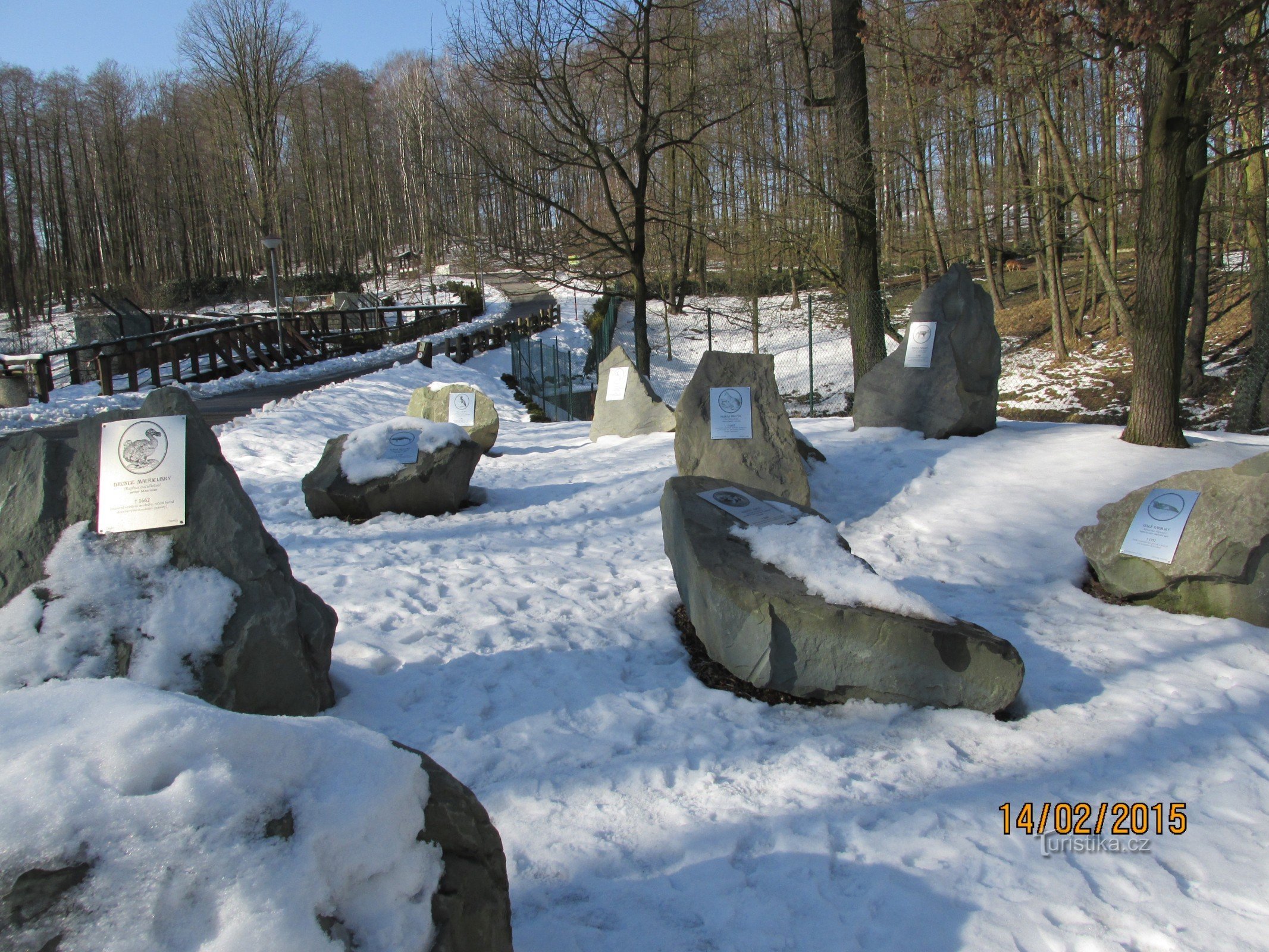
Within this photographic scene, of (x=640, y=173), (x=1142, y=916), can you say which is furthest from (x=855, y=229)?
(x=1142, y=916)

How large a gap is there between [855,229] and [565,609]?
7947mm

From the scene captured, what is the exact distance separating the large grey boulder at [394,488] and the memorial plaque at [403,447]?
0.22ft

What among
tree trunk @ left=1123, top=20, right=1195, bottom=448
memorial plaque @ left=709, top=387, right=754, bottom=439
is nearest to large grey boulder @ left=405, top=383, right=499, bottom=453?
memorial plaque @ left=709, top=387, right=754, bottom=439

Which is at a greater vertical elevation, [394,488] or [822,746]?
[394,488]

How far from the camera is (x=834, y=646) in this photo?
3.71 meters

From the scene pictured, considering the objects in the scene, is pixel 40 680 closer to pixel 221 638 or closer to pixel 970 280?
pixel 221 638

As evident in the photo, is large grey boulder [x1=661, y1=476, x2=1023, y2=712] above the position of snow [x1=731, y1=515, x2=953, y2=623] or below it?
below

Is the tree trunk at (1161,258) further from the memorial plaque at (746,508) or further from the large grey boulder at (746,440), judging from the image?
the memorial plaque at (746,508)

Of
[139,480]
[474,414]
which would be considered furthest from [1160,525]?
[474,414]

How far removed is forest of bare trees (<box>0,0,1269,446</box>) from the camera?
7059 mm

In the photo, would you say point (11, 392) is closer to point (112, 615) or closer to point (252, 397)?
point (252, 397)

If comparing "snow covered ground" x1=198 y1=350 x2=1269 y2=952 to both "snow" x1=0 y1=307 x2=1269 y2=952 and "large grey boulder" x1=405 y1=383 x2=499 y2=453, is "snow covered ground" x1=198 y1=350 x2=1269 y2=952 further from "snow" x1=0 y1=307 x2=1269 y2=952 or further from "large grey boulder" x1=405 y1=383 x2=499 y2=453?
"large grey boulder" x1=405 y1=383 x2=499 y2=453
